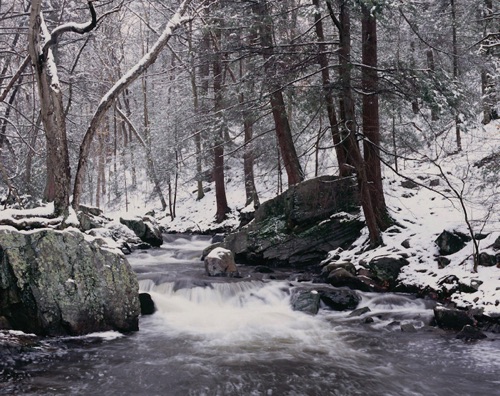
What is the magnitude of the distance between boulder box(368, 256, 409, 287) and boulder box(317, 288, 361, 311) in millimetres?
1041

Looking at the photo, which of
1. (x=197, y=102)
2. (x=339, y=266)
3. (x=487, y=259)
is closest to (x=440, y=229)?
(x=487, y=259)

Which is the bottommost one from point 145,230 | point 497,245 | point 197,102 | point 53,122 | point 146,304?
point 146,304

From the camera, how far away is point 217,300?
996 cm

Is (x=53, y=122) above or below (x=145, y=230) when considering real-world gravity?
above

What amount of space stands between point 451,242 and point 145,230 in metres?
12.8

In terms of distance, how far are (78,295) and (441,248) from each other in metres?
7.81

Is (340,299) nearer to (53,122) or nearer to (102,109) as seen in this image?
(102,109)

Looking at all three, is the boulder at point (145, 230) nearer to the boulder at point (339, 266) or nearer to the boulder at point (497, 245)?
the boulder at point (339, 266)

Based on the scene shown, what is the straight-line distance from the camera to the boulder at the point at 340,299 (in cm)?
923

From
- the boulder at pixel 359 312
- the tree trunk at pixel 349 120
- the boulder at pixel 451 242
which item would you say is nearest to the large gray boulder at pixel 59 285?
the boulder at pixel 359 312

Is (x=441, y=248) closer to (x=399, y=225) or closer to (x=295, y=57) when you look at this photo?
(x=399, y=225)

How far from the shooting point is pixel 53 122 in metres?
8.18

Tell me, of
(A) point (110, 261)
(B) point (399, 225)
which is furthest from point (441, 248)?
(A) point (110, 261)

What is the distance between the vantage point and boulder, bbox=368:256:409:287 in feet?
33.4
